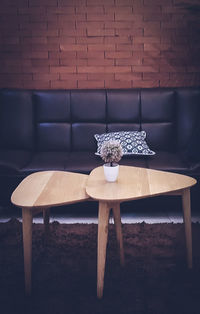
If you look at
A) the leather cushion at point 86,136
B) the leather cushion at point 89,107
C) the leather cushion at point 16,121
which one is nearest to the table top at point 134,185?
the leather cushion at point 86,136

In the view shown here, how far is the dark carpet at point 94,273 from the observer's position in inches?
61.9

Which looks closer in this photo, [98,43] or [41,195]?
[41,195]

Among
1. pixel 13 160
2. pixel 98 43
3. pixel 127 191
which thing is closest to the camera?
pixel 127 191

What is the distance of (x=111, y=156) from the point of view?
1839 millimetres

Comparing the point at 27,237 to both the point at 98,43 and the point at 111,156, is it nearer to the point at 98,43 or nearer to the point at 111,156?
the point at 111,156

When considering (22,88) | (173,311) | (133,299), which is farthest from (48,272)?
(22,88)

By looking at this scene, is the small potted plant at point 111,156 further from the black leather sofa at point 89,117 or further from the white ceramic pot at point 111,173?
the black leather sofa at point 89,117

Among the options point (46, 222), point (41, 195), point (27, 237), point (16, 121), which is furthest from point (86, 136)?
point (27, 237)

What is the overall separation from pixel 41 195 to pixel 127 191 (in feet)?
1.53

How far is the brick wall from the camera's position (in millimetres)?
3316

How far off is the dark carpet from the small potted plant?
1.73 feet

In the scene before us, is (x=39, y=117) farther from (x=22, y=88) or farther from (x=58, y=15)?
(x=58, y=15)

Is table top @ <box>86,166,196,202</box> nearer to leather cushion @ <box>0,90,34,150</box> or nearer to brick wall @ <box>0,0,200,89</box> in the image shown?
leather cushion @ <box>0,90,34,150</box>

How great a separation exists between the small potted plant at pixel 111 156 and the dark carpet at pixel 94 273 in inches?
20.7
